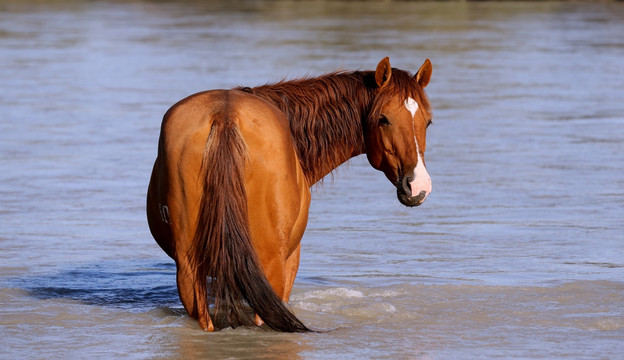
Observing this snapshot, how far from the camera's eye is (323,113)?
17.9 ft

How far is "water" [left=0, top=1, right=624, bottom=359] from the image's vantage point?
208 inches

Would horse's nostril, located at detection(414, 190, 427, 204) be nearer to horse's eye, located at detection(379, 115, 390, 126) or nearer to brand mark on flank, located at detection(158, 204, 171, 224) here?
horse's eye, located at detection(379, 115, 390, 126)

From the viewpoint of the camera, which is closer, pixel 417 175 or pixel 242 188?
pixel 242 188

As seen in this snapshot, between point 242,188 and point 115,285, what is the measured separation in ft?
6.73

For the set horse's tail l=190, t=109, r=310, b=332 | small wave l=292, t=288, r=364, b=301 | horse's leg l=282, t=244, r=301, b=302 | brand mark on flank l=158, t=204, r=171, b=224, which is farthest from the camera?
small wave l=292, t=288, r=364, b=301

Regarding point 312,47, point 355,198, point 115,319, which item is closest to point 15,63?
point 312,47

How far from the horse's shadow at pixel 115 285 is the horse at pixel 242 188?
1.03 m

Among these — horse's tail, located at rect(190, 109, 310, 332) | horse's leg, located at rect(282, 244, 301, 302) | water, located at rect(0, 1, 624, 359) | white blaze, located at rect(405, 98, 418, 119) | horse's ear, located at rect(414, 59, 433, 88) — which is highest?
→ horse's ear, located at rect(414, 59, 433, 88)

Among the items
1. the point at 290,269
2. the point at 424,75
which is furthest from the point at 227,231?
the point at 424,75

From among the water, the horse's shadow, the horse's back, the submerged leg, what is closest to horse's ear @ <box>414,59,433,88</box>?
the water

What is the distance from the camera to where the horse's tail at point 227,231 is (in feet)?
15.5

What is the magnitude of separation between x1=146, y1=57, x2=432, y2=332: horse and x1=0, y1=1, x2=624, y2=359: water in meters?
0.27

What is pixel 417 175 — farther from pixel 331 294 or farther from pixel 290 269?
pixel 331 294

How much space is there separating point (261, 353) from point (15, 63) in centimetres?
1634
